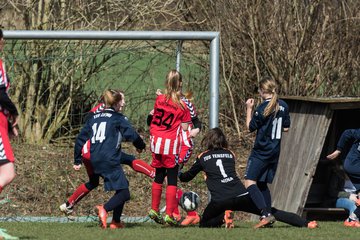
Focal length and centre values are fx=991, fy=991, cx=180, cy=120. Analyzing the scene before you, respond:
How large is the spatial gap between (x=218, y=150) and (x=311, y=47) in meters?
5.28

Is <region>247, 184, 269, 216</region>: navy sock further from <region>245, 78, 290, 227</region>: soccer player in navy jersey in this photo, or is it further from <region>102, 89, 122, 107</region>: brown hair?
<region>102, 89, 122, 107</region>: brown hair

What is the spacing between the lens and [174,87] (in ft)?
35.6

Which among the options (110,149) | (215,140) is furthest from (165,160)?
(110,149)

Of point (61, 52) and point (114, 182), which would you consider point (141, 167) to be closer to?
point (114, 182)

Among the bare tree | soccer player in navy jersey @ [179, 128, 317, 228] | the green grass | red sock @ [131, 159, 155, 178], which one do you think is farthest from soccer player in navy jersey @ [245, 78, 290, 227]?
the bare tree

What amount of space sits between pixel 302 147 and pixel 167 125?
7.56ft

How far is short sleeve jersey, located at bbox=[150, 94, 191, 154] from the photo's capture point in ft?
35.6

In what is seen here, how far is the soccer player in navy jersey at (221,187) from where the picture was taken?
34.8 feet

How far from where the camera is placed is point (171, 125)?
10.9 meters

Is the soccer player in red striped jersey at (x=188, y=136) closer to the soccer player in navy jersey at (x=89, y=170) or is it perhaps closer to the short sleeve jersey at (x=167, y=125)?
the short sleeve jersey at (x=167, y=125)

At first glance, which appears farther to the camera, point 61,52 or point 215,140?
point 61,52

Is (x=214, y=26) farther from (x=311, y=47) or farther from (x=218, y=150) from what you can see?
(x=218, y=150)

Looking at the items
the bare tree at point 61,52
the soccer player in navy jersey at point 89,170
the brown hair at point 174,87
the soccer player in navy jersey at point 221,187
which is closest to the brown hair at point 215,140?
the soccer player in navy jersey at point 221,187

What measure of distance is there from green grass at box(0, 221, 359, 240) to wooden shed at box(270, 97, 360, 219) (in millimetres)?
1116
